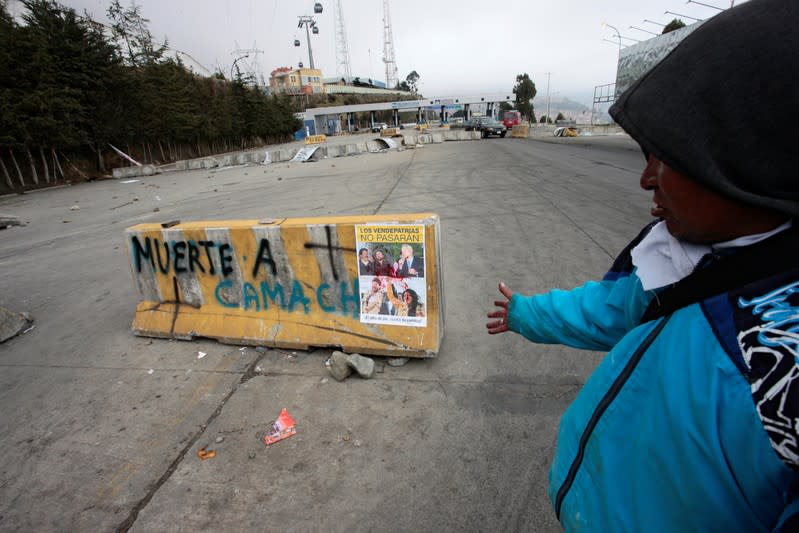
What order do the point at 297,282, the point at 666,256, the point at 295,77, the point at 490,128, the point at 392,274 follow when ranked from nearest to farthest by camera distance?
the point at 666,256 < the point at 392,274 < the point at 297,282 < the point at 490,128 < the point at 295,77

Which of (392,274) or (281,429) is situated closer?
(281,429)

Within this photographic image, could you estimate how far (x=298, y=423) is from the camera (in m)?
2.78

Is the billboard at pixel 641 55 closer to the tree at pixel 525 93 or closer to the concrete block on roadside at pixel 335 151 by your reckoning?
the concrete block on roadside at pixel 335 151

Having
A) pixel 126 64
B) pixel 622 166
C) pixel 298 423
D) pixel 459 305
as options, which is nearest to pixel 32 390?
pixel 298 423

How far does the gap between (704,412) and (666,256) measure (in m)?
0.40

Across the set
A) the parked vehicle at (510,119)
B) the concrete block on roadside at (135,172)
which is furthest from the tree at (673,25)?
the concrete block on roadside at (135,172)

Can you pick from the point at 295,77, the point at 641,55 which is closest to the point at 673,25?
the point at 641,55

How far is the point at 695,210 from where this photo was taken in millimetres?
835

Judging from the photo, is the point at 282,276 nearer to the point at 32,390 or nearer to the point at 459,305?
the point at 459,305

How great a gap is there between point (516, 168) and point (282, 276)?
12568mm

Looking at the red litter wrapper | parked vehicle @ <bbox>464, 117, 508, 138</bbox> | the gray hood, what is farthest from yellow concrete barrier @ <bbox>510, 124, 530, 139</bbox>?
the gray hood

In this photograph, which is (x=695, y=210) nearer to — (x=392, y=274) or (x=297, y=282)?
(x=392, y=274)

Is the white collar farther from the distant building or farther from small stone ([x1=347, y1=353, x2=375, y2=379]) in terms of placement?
the distant building

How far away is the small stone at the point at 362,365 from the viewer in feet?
10.5
